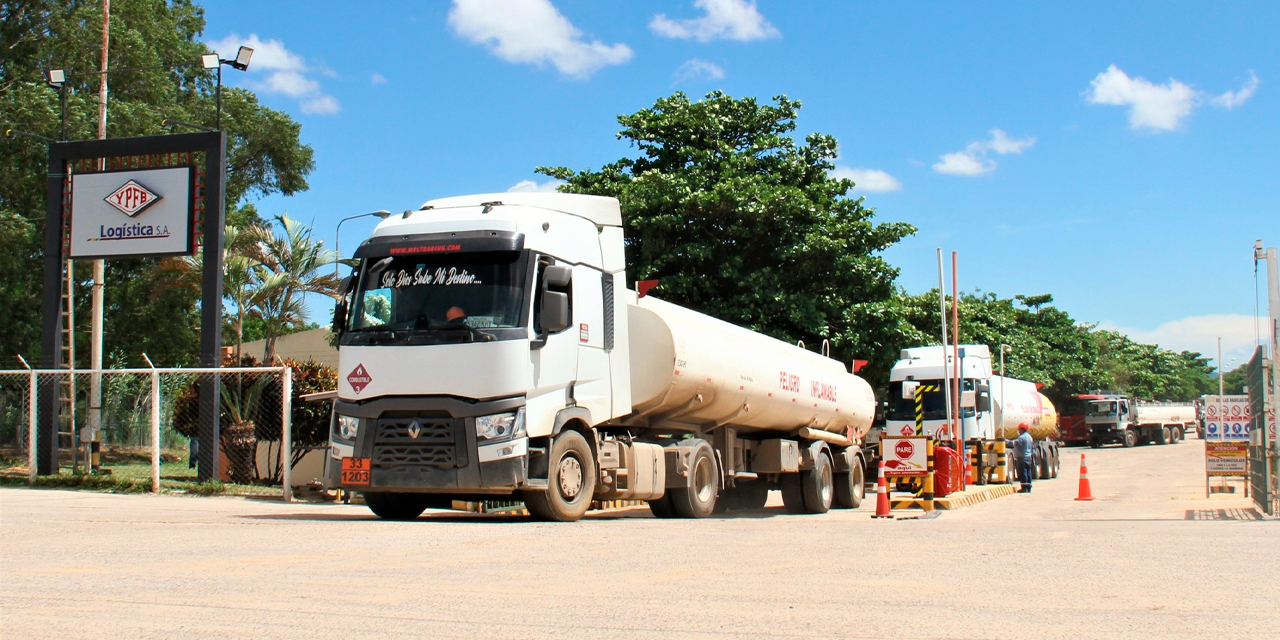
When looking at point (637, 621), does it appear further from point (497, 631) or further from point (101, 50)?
point (101, 50)

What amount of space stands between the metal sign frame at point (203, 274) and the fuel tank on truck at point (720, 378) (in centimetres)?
739

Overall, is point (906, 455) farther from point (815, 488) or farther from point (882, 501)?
point (882, 501)

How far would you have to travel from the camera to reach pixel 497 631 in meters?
5.82

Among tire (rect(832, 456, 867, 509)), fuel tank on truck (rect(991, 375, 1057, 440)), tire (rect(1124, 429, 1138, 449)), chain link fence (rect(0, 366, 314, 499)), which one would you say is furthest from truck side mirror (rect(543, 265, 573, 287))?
tire (rect(1124, 429, 1138, 449))

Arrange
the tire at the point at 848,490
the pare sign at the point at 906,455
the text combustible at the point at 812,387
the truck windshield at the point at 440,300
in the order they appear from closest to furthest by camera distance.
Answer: the truck windshield at the point at 440,300, the text combustible at the point at 812,387, the pare sign at the point at 906,455, the tire at the point at 848,490

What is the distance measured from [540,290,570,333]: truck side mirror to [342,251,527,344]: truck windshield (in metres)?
0.24

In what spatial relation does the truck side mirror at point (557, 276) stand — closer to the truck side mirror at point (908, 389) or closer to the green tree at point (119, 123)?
the truck side mirror at point (908, 389)

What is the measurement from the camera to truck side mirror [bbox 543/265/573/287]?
12.2 meters

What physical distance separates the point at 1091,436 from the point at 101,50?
49.6 meters

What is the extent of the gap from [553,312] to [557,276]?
0.44 metres

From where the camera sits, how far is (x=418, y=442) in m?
12.0

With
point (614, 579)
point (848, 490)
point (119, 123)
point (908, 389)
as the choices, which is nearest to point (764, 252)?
point (908, 389)

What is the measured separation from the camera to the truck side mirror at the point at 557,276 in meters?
12.2

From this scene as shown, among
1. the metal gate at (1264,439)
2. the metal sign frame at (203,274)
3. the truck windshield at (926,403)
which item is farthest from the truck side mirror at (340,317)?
the truck windshield at (926,403)
